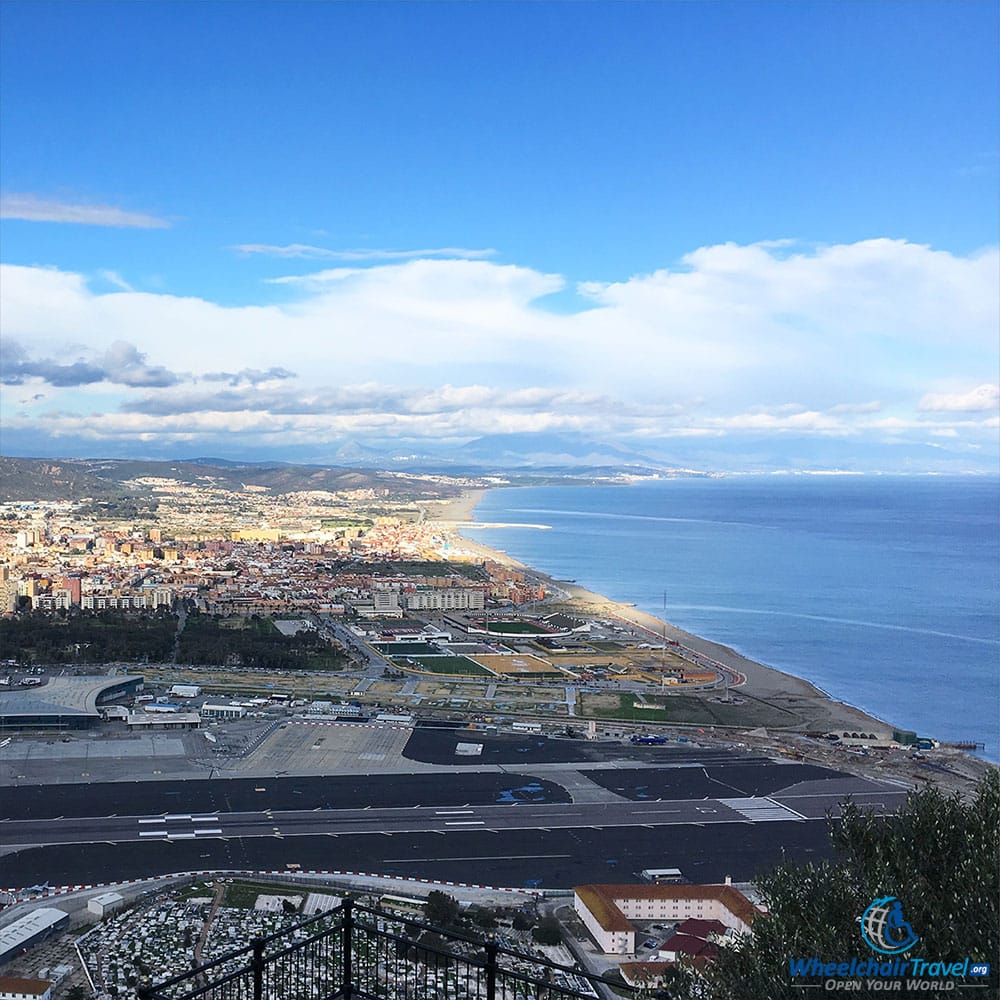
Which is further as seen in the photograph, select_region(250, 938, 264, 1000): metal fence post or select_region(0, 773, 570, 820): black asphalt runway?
select_region(0, 773, 570, 820): black asphalt runway

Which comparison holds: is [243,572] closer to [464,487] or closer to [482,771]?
[482,771]

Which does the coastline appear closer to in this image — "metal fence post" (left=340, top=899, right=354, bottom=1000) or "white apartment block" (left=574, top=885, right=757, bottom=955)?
"white apartment block" (left=574, top=885, right=757, bottom=955)

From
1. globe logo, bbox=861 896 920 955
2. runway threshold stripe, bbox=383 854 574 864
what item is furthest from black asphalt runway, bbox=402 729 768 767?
globe logo, bbox=861 896 920 955

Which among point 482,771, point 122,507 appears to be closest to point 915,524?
point 122,507

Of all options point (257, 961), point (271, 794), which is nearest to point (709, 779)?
point (271, 794)

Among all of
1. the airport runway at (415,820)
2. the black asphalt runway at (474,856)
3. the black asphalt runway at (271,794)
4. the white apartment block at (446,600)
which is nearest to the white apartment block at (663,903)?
the black asphalt runway at (474,856)

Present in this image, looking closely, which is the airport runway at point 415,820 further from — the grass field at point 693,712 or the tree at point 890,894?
the tree at point 890,894

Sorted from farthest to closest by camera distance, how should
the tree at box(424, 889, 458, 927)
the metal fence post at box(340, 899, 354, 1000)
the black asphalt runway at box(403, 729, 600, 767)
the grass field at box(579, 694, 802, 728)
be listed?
the grass field at box(579, 694, 802, 728)
the black asphalt runway at box(403, 729, 600, 767)
the tree at box(424, 889, 458, 927)
the metal fence post at box(340, 899, 354, 1000)
